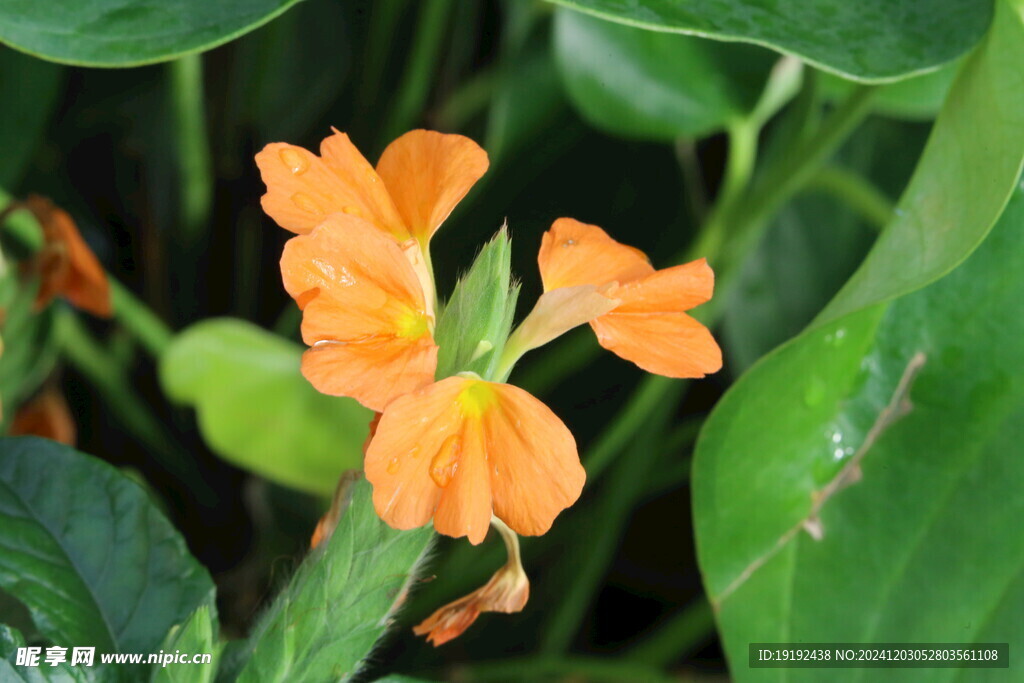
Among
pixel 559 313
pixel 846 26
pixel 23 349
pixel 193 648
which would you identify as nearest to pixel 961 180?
pixel 846 26

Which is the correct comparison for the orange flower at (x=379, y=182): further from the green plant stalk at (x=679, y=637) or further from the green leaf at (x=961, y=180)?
the green plant stalk at (x=679, y=637)

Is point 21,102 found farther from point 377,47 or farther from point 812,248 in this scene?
point 812,248

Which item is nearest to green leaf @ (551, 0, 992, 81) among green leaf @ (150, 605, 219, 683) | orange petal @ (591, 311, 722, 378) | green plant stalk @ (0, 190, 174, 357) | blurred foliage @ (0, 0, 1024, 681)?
blurred foliage @ (0, 0, 1024, 681)

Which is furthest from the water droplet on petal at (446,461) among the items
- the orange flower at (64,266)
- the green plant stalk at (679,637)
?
the green plant stalk at (679,637)

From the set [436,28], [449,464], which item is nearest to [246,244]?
[436,28]

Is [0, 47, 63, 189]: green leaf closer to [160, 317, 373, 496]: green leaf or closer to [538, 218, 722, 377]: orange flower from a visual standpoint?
[160, 317, 373, 496]: green leaf

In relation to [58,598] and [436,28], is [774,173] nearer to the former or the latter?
[436,28]
